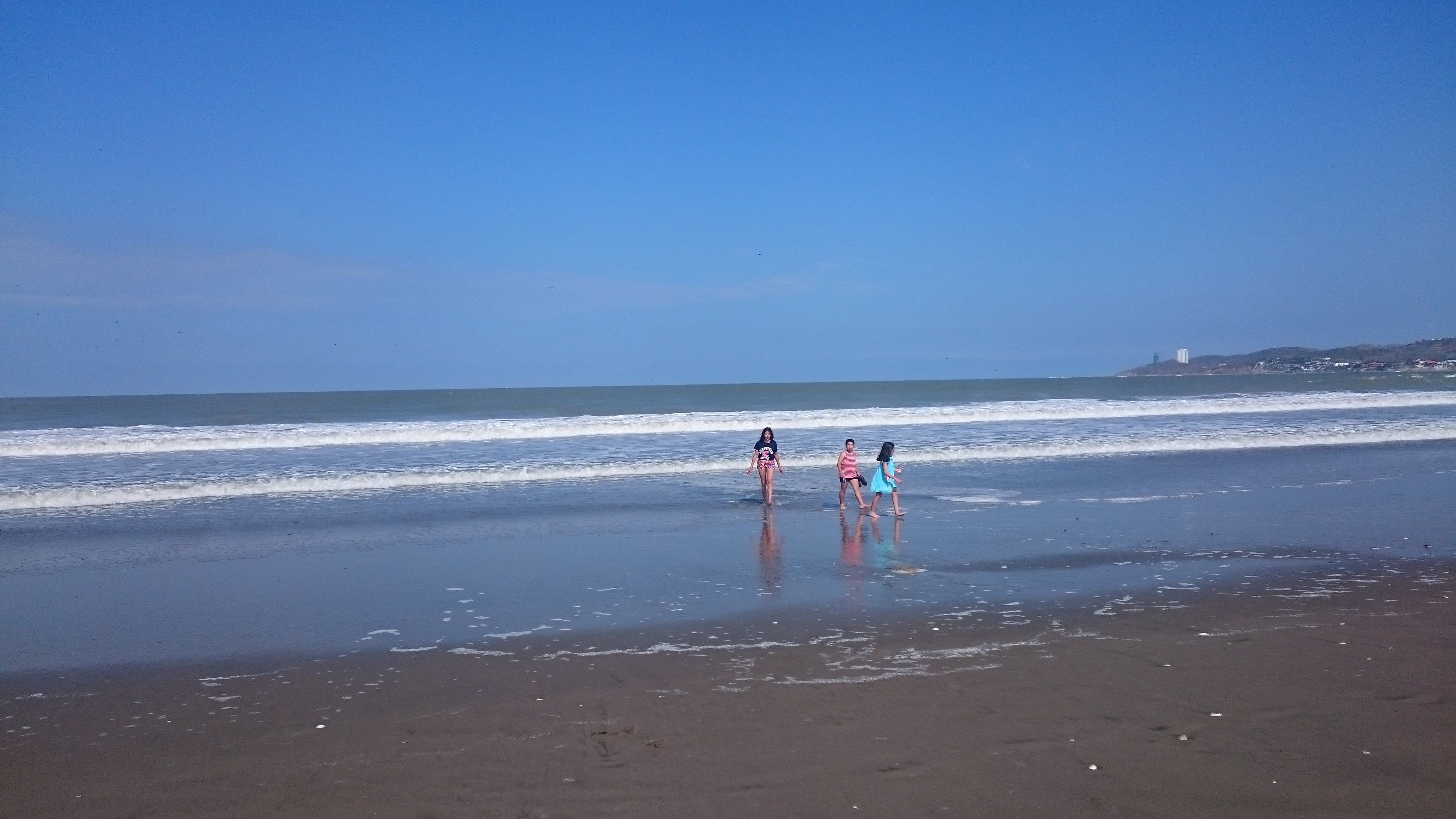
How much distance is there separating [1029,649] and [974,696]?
120 cm

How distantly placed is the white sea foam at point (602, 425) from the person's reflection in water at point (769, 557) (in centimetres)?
1711

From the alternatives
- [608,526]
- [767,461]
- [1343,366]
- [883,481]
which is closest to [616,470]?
[767,461]

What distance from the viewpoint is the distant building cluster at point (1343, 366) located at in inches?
3504

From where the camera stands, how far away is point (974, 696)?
5801 millimetres

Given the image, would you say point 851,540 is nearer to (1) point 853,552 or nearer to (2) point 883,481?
(1) point 853,552

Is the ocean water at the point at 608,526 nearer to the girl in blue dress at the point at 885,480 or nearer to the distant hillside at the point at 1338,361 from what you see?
the girl in blue dress at the point at 885,480

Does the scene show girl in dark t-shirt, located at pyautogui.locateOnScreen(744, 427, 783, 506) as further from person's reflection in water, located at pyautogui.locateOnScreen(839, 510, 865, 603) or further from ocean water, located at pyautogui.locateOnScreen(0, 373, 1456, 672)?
person's reflection in water, located at pyautogui.locateOnScreen(839, 510, 865, 603)

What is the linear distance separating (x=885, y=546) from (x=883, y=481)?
2798 mm

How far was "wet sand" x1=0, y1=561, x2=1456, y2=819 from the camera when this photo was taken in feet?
14.8

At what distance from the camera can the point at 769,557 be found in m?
10.8

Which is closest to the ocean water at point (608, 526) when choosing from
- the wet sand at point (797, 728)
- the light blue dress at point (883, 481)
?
the light blue dress at point (883, 481)

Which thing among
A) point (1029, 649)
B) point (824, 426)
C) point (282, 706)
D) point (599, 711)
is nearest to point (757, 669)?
point (599, 711)

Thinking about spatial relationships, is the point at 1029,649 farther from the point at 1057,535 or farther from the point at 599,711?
the point at 1057,535

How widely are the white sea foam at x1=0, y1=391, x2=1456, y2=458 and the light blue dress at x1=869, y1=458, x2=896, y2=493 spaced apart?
1664cm
